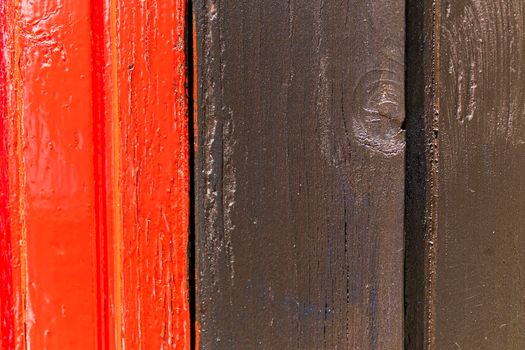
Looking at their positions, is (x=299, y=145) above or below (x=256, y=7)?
below

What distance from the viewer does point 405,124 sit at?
0.61 m

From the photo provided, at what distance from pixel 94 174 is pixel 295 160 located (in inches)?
12.1

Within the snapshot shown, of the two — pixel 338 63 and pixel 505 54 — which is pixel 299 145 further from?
pixel 505 54

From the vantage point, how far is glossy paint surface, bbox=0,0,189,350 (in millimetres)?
638

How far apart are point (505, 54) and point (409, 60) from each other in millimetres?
144

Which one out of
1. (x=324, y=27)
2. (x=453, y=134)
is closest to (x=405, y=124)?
(x=453, y=134)

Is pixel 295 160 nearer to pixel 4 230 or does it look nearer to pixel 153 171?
pixel 153 171

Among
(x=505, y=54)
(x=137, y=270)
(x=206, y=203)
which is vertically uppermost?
(x=505, y=54)

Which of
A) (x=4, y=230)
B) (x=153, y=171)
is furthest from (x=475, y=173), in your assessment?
(x=4, y=230)

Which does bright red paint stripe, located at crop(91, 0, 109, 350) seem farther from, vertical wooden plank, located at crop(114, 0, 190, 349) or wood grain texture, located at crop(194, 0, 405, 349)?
wood grain texture, located at crop(194, 0, 405, 349)

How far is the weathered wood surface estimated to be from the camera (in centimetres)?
62

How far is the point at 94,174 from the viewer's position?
0.67 metres

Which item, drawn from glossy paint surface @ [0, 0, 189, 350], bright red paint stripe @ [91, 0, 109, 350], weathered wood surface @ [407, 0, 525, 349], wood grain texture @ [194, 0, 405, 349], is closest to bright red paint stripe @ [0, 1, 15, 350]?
glossy paint surface @ [0, 0, 189, 350]

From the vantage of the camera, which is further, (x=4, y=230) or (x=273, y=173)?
(x=4, y=230)
